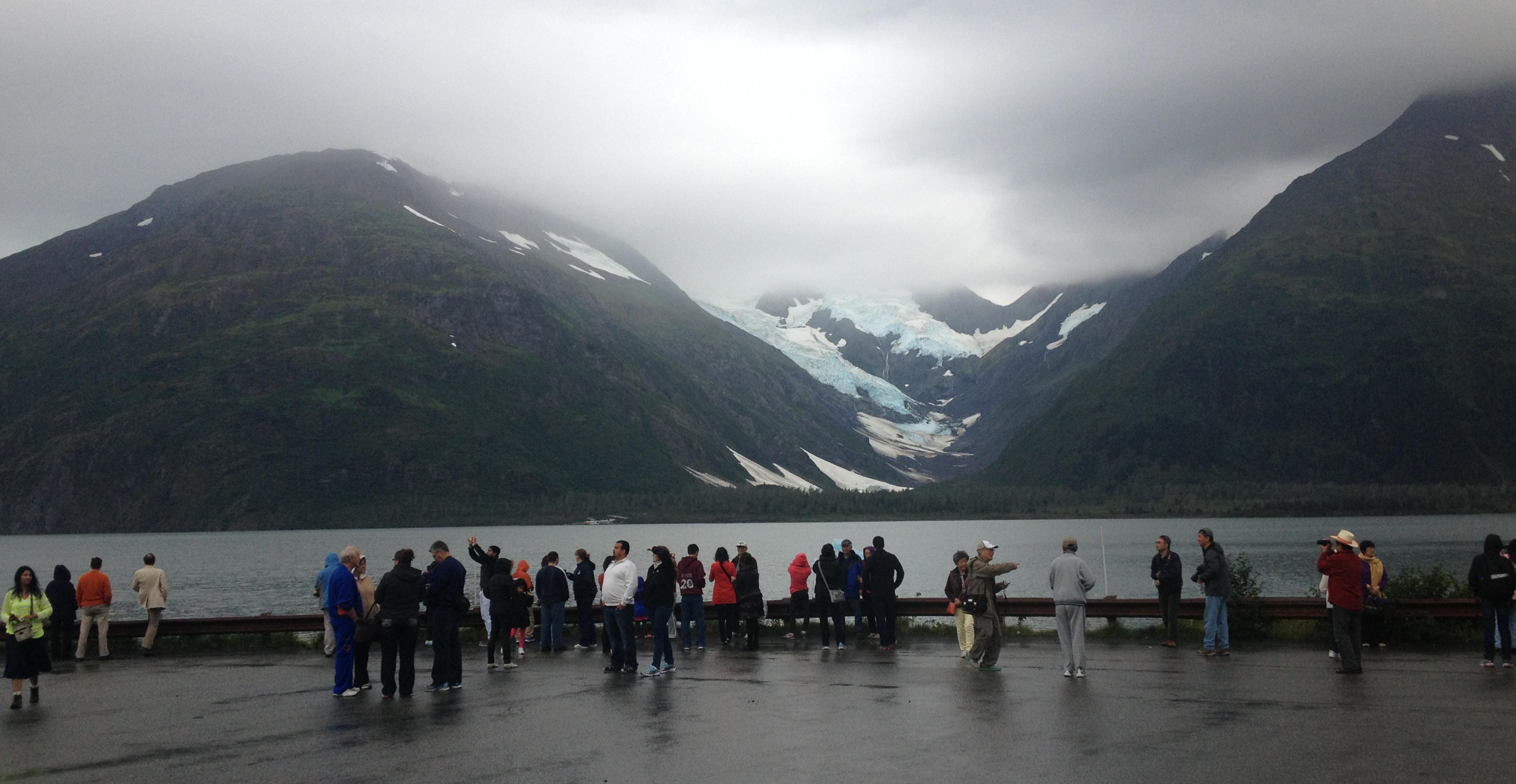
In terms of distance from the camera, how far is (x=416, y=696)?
20.0 meters

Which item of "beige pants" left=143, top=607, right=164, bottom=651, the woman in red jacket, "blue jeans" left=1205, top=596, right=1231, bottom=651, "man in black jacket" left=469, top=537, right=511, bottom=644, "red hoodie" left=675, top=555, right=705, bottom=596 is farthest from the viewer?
the woman in red jacket

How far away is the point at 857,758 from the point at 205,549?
170 metres

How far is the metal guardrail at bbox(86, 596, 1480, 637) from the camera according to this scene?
26781mm

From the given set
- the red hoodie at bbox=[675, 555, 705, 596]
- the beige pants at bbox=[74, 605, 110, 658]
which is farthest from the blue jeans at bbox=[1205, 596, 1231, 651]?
the beige pants at bbox=[74, 605, 110, 658]

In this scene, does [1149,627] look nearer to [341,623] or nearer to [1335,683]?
[1335,683]

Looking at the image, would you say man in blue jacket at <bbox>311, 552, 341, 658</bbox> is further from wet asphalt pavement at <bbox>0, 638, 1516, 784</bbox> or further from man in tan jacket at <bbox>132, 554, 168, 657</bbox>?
man in tan jacket at <bbox>132, 554, 168, 657</bbox>

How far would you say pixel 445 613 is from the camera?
20.6 m

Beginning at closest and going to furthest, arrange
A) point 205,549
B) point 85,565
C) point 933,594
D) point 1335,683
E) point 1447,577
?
point 1335,683
point 1447,577
point 933,594
point 85,565
point 205,549

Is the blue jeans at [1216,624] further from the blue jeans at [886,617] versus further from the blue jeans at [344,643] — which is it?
the blue jeans at [344,643]

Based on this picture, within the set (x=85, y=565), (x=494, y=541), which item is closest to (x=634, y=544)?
(x=494, y=541)

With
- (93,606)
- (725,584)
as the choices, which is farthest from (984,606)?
(93,606)

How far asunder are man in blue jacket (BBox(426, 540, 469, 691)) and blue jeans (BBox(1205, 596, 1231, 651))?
15794 millimetres

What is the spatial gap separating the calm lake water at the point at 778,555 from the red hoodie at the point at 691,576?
472 inches

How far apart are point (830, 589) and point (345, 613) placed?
40.2 feet
